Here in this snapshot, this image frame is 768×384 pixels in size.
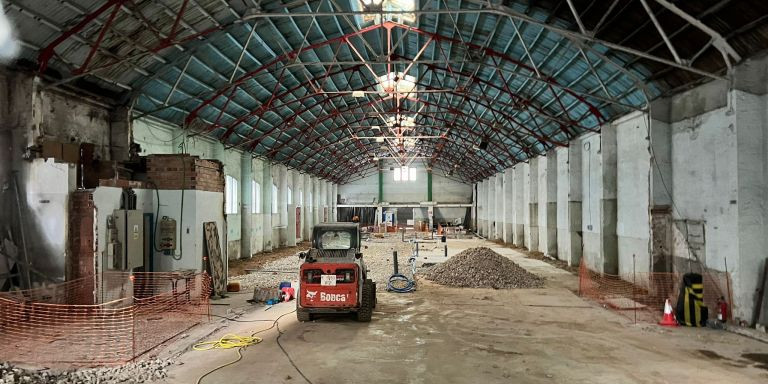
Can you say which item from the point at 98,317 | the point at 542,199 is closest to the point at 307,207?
the point at 542,199

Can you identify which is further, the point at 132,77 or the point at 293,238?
the point at 293,238

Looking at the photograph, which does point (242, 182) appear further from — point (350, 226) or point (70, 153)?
point (350, 226)

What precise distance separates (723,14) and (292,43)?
1394cm

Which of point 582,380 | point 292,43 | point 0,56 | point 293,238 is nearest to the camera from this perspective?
point 582,380

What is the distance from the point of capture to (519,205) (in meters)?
35.1

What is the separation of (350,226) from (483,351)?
16.1ft

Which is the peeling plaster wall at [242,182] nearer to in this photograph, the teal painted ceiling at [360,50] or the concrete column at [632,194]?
the teal painted ceiling at [360,50]

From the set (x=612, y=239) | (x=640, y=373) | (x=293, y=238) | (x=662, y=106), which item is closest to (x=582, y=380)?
(x=640, y=373)

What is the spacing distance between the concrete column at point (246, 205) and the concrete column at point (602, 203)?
18.5m

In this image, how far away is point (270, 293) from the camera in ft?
46.0

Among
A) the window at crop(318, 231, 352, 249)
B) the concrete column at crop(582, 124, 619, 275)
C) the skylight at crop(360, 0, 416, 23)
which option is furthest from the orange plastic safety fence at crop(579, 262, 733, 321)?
the skylight at crop(360, 0, 416, 23)

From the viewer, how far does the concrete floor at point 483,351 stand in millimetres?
7664

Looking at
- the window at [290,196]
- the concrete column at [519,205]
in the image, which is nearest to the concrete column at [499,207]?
the concrete column at [519,205]

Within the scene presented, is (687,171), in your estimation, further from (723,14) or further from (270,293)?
(270,293)
